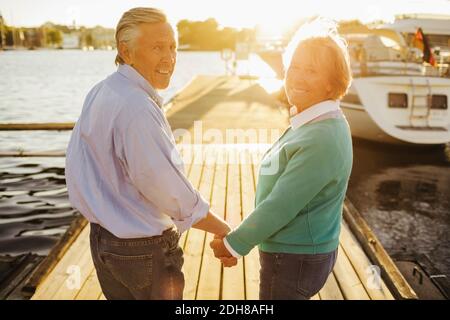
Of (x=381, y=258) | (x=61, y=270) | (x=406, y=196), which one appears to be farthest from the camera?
(x=406, y=196)

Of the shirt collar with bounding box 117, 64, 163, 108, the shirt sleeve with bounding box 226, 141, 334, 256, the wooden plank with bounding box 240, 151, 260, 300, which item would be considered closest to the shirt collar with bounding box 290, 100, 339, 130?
the shirt sleeve with bounding box 226, 141, 334, 256

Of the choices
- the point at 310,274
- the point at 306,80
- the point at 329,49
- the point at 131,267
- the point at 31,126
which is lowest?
the point at 31,126

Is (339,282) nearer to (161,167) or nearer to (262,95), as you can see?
(161,167)

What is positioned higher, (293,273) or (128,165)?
(128,165)

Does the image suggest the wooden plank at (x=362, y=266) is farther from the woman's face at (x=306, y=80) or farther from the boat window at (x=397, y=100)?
the boat window at (x=397, y=100)

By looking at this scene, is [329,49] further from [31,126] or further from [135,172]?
[31,126]

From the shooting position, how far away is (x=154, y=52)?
6.29 feet

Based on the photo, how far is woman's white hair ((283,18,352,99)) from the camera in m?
1.92

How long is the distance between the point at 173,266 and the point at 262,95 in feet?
63.7

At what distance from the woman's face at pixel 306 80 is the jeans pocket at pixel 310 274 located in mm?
723

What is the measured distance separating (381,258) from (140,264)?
328 centimetres

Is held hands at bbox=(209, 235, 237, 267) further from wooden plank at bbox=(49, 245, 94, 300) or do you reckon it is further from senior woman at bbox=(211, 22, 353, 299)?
wooden plank at bbox=(49, 245, 94, 300)

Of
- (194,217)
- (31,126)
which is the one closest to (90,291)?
(194,217)
